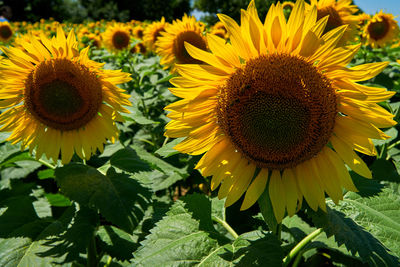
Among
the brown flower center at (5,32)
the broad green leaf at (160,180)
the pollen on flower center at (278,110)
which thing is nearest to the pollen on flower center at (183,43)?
the broad green leaf at (160,180)

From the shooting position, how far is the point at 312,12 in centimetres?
149

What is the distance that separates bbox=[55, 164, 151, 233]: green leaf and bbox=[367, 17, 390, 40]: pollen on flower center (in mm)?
4695

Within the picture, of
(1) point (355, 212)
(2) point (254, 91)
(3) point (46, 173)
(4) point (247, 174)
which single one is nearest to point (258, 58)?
(2) point (254, 91)

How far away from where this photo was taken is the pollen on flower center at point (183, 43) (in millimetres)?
3924

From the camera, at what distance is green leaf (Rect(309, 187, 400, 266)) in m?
1.52

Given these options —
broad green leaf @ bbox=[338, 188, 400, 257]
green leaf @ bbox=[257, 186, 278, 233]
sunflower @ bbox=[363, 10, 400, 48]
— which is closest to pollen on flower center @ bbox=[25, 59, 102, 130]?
green leaf @ bbox=[257, 186, 278, 233]

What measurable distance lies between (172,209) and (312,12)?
1206 mm

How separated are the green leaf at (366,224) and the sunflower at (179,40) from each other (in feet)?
8.60

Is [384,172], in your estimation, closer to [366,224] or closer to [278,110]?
[366,224]

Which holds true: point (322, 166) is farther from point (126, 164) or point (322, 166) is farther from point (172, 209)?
point (126, 164)

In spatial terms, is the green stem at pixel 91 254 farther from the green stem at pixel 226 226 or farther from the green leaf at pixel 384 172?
the green leaf at pixel 384 172

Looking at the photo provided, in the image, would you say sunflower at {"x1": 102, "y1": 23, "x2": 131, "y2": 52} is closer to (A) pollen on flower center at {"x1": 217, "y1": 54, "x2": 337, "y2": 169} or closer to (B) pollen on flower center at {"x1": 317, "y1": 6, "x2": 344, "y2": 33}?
(B) pollen on flower center at {"x1": 317, "y1": 6, "x2": 344, "y2": 33}

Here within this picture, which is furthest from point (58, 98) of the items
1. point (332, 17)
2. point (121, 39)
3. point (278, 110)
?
point (121, 39)

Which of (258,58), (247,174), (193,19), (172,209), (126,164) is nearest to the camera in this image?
(258,58)
